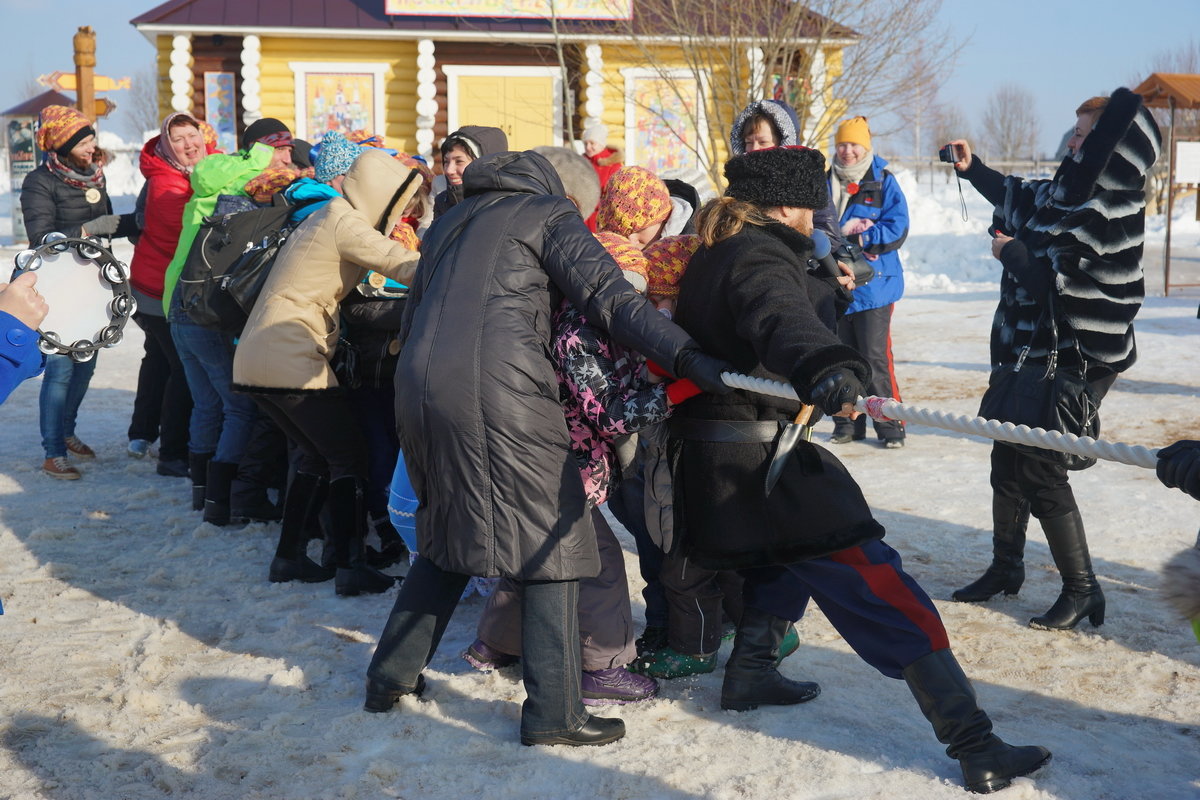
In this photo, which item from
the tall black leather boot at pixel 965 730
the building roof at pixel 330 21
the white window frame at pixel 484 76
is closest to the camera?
the tall black leather boot at pixel 965 730

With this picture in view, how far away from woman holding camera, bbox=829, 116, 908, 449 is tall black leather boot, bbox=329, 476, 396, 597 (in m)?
3.34

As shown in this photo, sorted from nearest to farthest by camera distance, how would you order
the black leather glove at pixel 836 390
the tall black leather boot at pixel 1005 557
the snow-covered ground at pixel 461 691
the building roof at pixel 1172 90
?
the black leather glove at pixel 836 390 → the snow-covered ground at pixel 461 691 → the tall black leather boot at pixel 1005 557 → the building roof at pixel 1172 90

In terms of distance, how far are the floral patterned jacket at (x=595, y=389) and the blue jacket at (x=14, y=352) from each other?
1.34 meters

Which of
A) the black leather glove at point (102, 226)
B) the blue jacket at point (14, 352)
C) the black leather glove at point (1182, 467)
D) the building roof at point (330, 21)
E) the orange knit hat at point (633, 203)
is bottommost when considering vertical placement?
the black leather glove at point (1182, 467)

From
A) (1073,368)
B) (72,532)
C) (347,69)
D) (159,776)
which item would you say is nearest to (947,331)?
(1073,368)

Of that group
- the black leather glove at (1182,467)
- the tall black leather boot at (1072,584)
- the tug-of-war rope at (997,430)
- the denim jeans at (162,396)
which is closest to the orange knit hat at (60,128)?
the denim jeans at (162,396)

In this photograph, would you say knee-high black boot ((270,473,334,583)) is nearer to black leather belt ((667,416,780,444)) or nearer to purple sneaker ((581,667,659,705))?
purple sneaker ((581,667,659,705))

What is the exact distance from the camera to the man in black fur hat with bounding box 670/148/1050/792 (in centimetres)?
277

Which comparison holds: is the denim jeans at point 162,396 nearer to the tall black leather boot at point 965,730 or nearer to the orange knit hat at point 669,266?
the orange knit hat at point 669,266

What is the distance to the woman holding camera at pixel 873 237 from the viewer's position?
21.7 feet

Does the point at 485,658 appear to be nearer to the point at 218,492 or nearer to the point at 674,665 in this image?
the point at 674,665

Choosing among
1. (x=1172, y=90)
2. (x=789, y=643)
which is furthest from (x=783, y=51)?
(x=789, y=643)

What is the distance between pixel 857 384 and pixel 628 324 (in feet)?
2.27

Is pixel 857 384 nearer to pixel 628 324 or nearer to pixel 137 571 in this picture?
pixel 628 324
